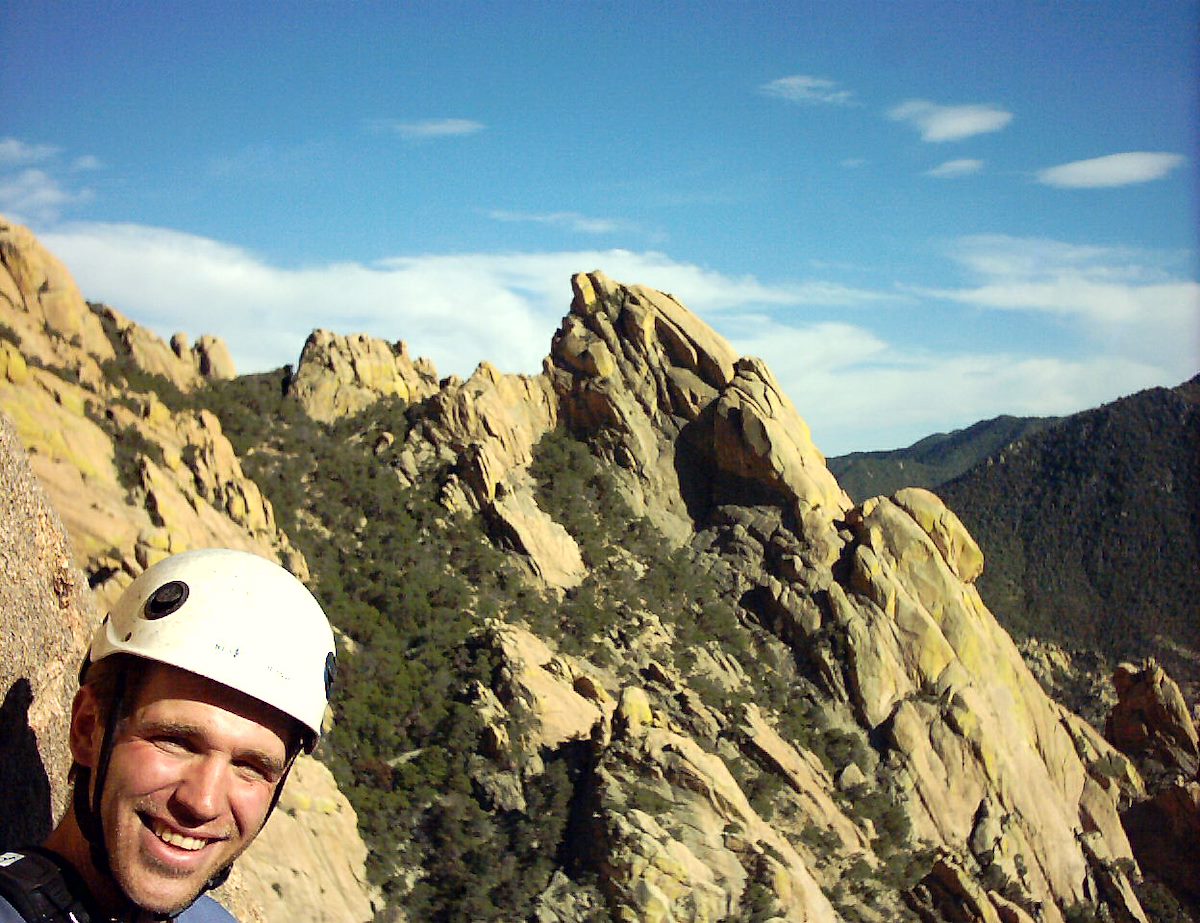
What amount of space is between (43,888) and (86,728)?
0.57 meters

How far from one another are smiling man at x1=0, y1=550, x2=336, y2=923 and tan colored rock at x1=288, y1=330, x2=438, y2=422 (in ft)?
116

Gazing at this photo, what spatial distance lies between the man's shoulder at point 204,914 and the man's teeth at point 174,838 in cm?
65

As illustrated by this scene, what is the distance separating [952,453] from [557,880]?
332 feet

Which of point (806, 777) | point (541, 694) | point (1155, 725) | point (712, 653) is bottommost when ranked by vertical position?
point (1155, 725)

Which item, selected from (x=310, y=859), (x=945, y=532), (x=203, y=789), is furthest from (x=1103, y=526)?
(x=203, y=789)

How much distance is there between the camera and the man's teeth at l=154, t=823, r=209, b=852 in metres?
3.60

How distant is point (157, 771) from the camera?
11.9 ft

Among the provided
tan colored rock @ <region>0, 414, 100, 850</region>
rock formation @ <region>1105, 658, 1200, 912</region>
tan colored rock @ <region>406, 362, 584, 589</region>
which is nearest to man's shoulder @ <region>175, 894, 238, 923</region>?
tan colored rock @ <region>0, 414, 100, 850</region>

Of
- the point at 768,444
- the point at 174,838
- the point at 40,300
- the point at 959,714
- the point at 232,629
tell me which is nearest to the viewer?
the point at 174,838

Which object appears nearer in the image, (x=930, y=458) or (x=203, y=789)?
(x=203, y=789)

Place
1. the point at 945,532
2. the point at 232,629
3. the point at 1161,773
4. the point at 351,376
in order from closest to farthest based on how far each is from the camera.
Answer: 1. the point at 232,629
2. the point at 1161,773
3. the point at 945,532
4. the point at 351,376

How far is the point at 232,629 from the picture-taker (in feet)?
12.3

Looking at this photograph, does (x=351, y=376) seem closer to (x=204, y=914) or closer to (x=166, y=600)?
(x=204, y=914)

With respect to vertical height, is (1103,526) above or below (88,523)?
below
